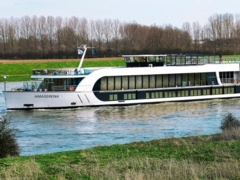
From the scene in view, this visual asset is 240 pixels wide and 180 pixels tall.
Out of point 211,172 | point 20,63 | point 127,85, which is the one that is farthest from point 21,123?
point 20,63

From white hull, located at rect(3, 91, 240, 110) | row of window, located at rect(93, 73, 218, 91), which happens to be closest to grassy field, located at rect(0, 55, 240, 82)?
row of window, located at rect(93, 73, 218, 91)

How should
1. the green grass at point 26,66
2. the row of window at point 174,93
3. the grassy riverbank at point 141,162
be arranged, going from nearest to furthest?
the grassy riverbank at point 141,162 < the row of window at point 174,93 < the green grass at point 26,66

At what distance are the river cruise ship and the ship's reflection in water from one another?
0.88 m

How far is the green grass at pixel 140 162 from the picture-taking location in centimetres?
1274

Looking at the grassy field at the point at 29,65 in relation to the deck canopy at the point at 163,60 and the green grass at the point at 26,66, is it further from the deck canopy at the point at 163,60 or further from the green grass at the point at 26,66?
the deck canopy at the point at 163,60

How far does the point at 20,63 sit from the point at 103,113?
47.4 meters

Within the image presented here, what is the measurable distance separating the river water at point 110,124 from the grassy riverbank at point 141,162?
464cm

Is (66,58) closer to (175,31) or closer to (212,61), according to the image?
(175,31)

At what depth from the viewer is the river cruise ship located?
36.3 m

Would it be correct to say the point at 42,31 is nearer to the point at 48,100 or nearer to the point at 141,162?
the point at 48,100

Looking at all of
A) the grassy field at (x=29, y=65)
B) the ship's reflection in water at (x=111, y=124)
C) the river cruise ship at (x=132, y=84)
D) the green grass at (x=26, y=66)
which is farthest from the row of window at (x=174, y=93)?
the green grass at (x=26, y=66)

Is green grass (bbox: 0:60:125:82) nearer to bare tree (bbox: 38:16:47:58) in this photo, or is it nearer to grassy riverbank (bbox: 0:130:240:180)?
bare tree (bbox: 38:16:47:58)

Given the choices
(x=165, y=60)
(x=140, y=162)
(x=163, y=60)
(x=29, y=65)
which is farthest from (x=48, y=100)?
(x=29, y=65)

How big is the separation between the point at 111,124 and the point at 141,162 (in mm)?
14934
